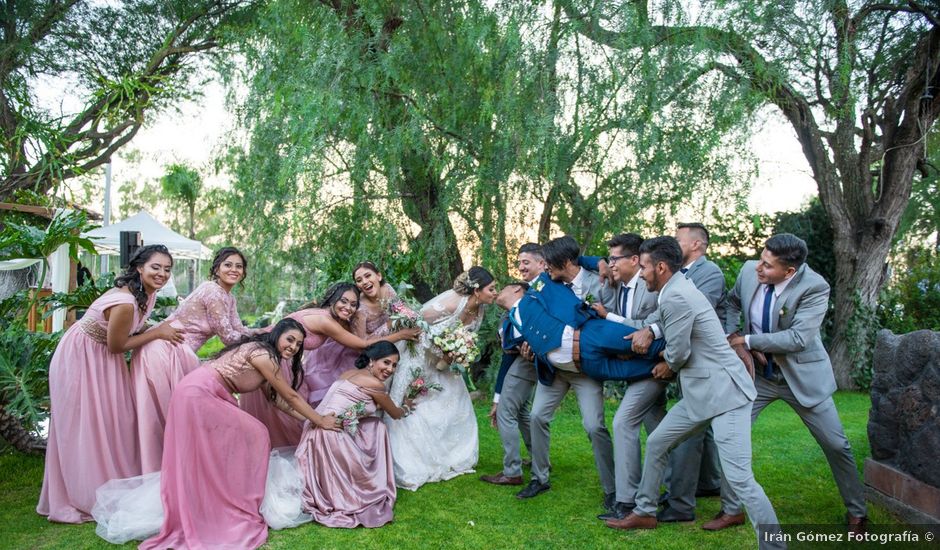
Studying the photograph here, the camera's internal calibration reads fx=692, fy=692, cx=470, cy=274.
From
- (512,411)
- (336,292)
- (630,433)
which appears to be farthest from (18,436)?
(630,433)

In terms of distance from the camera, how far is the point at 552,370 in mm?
4828

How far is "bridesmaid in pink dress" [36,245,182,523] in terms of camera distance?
4625 mm

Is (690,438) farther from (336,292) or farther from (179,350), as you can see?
(179,350)

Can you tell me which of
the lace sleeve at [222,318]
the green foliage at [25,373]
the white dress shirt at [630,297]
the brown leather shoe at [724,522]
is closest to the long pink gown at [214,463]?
the lace sleeve at [222,318]

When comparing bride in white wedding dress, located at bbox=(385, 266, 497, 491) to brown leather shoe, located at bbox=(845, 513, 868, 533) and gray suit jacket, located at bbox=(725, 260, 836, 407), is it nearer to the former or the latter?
gray suit jacket, located at bbox=(725, 260, 836, 407)

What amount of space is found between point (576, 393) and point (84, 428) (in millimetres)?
3390

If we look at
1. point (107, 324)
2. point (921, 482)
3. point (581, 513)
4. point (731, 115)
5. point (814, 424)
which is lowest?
point (581, 513)

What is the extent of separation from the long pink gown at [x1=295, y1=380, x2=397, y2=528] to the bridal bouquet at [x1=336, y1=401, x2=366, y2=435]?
31 mm

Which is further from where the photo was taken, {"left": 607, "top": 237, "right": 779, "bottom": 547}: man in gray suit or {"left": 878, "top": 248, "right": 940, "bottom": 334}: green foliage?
{"left": 878, "top": 248, "right": 940, "bottom": 334}: green foliage

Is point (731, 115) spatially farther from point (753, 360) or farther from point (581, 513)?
point (581, 513)

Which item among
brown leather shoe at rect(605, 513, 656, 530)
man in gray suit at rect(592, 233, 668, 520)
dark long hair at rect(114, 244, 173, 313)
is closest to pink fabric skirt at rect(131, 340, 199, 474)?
dark long hair at rect(114, 244, 173, 313)

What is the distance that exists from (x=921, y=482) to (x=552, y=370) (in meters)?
2.31

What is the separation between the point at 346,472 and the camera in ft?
15.5

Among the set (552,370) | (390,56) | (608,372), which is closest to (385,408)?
(552,370)
